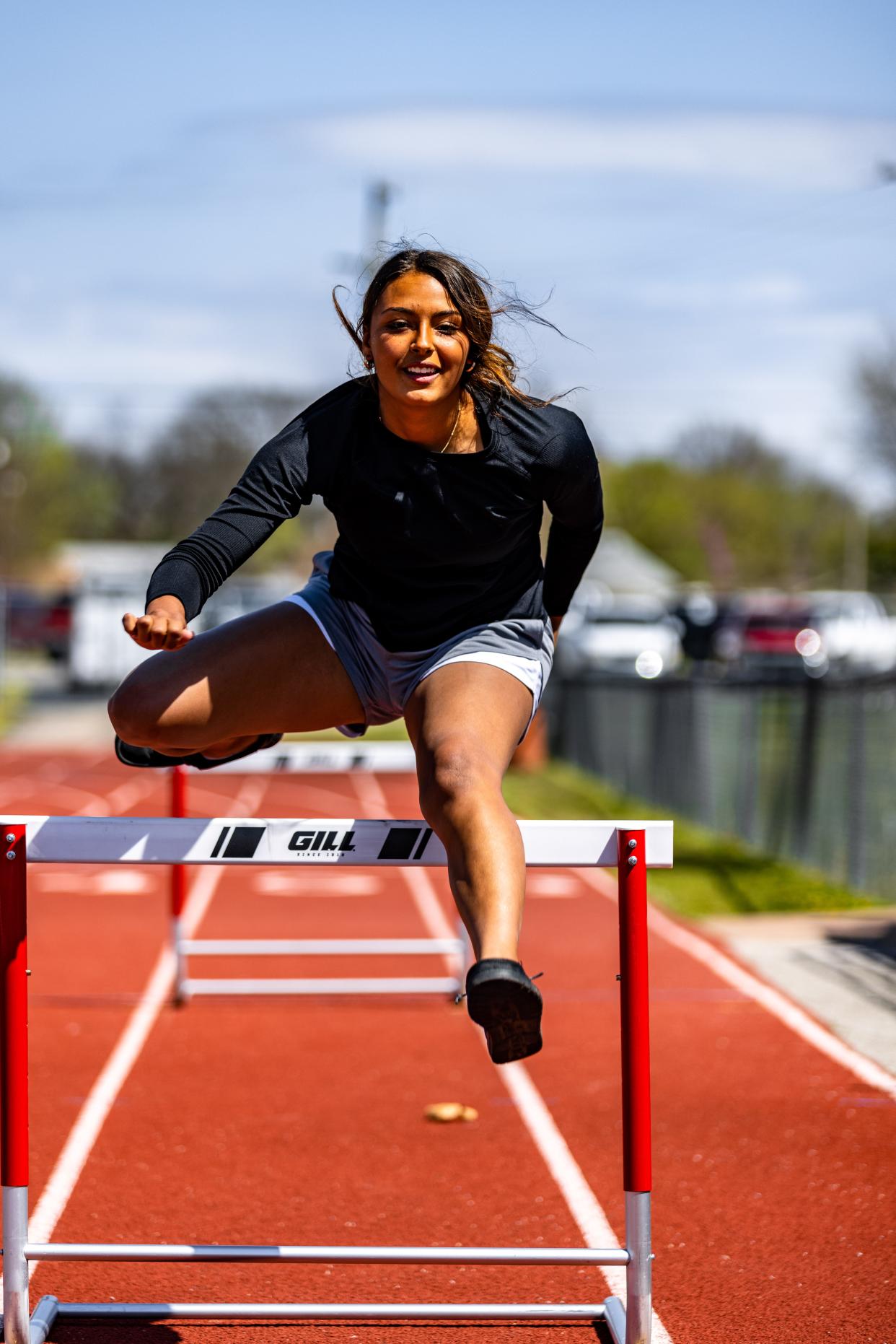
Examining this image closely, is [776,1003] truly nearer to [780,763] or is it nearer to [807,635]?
[780,763]

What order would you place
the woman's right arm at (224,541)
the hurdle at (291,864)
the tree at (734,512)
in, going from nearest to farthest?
1. the woman's right arm at (224,541)
2. the hurdle at (291,864)
3. the tree at (734,512)

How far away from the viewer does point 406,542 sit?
11.2 feet

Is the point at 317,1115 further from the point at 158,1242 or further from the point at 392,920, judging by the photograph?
the point at 392,920

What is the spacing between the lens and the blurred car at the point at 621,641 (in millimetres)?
28422

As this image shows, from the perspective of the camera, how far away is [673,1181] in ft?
14.9

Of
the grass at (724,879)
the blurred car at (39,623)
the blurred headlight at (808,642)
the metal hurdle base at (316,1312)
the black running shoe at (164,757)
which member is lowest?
the blurred car at (39,623)

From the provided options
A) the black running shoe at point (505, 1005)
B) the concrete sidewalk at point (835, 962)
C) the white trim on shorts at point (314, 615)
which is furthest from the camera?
the concrete sidewalk at point (835, 962)

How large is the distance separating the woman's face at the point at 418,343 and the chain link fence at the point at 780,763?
574cm

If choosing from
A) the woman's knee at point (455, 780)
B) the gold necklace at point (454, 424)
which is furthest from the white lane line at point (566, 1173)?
the gold necklace at point (454, 424)

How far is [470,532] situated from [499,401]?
0.31 m

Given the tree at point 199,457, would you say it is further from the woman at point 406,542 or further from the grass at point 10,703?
the woman at point 406,542

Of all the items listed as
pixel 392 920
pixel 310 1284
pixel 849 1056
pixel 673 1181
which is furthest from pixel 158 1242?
pixel 392 920

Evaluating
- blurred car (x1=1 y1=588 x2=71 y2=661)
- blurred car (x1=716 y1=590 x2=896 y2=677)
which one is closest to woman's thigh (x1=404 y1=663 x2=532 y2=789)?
blurred car (x1=716 y1=590 x2=896 y2=677)

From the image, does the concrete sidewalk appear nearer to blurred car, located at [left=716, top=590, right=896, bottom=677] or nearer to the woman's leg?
the woman's leg
